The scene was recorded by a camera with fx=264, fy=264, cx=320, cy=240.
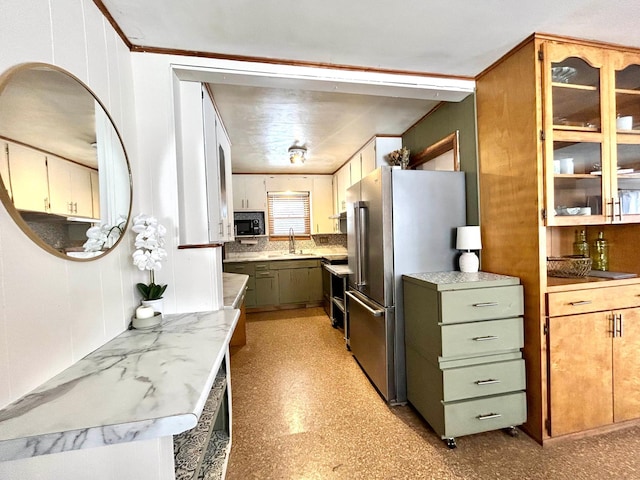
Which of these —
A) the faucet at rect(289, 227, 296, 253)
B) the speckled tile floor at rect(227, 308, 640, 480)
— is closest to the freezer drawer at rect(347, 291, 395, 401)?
the speckled tile floor at rect(227, 308, 640, 480)

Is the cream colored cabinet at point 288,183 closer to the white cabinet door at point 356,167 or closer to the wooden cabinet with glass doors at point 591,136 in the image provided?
the white cabinet door at point 356,167

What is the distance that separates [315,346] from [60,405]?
8.45 ft

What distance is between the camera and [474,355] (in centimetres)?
162

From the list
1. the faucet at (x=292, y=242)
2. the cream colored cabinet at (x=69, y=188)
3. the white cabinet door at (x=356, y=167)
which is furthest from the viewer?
the faucet at (x=292, y=242)

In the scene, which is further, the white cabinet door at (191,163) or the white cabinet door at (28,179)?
the white cabinet door at (191,163)

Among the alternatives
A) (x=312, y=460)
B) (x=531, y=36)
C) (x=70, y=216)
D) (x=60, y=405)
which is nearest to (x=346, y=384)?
(x=312, y=460)

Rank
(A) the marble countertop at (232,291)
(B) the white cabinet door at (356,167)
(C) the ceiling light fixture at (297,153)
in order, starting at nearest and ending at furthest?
(A) the marble countertop at (232,291) → (C) the ceiling light fixture at (297,153) → (B) the white cabinet door at (356,167)

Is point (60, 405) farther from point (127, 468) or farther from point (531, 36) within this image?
point (531, 36)

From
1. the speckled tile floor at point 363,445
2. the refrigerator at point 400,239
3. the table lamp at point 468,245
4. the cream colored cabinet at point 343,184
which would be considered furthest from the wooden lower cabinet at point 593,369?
the cream colored cabinet at point 343,184

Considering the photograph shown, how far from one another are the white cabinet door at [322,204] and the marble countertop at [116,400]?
385 cm

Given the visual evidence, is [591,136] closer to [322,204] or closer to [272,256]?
[322,204]

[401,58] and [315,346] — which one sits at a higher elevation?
[401,58]

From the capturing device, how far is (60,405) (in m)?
0.72

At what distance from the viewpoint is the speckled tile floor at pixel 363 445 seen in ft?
4.73
